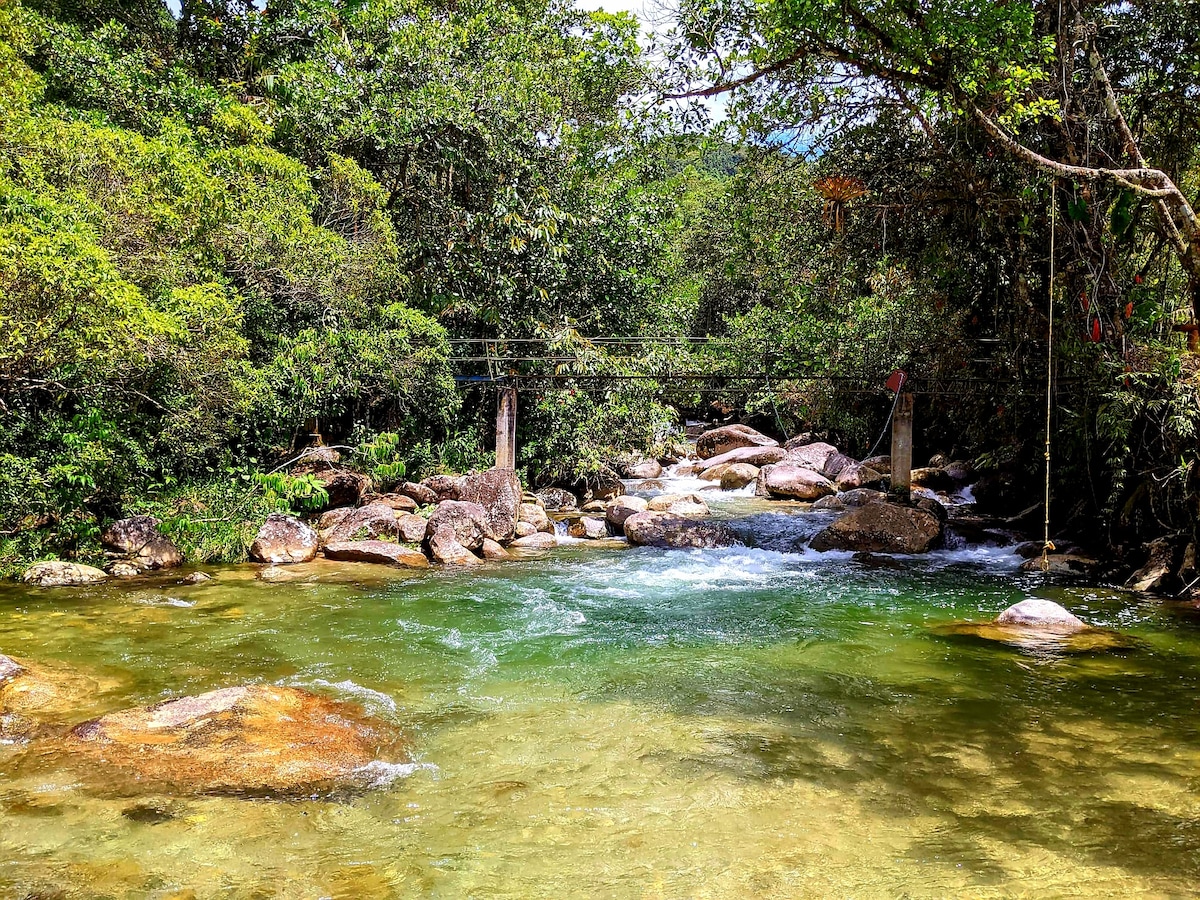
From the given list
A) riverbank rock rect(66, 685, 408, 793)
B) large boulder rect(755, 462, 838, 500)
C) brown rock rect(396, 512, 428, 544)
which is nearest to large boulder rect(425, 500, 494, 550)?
brown rock rect(396, 512, 428, 544)

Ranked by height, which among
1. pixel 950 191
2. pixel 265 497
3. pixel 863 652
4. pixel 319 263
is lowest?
pixel 863 652

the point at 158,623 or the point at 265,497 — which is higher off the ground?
the point at 265,497

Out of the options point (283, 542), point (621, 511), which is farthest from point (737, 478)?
point (283, 542)

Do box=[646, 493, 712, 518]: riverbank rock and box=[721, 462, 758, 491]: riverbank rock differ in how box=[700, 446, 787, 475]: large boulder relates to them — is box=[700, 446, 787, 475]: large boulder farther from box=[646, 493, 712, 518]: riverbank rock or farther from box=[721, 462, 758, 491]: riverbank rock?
box=[646, 493, 712, 518]: riverbank rock

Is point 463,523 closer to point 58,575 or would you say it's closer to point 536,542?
point 536,542

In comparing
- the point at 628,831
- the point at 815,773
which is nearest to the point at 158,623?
the point at 628,831

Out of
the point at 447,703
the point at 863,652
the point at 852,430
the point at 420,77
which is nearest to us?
the point at 447,703

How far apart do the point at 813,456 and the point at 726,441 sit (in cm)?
384

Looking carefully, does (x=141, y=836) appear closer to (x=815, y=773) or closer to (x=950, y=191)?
(x=815, y=773)

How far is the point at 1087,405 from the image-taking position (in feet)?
34.2

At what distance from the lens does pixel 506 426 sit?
15055mm

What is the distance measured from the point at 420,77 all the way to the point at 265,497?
8672 millimetres

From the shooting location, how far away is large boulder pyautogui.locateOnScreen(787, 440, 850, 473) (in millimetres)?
19109

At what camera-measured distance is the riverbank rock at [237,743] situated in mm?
4777
